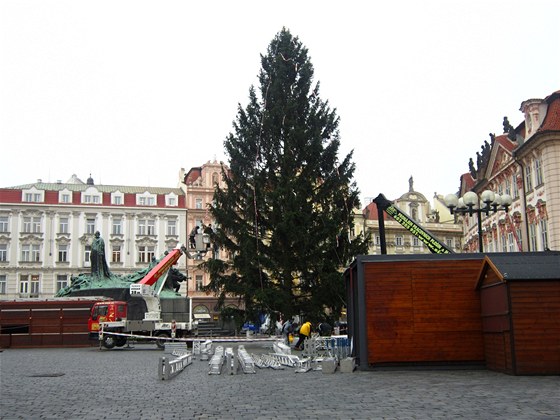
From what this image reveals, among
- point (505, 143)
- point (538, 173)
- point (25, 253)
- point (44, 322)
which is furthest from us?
point (25, 253)

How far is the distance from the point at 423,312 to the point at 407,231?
6360 cm

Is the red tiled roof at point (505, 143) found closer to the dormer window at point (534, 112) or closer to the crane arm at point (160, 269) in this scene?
the dormer window at point (534, 112)

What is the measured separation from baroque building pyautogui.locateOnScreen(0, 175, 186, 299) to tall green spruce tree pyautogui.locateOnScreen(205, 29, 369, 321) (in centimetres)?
4118

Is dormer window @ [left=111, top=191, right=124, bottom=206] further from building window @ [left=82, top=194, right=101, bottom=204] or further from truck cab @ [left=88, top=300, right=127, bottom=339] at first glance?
truck cab @ [left=88, top=300, right=127, bottom=339]

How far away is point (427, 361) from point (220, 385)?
6403 mm

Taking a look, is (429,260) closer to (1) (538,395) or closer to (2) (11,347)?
(1) (538,395)

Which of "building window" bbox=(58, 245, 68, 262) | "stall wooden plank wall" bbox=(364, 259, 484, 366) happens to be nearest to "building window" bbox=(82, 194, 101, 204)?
"building window" bbox=(58, 245, 68, 262)

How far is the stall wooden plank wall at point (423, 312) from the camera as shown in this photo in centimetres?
1891

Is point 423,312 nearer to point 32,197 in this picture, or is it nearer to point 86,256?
point 86,256

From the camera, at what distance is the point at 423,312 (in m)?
19.1

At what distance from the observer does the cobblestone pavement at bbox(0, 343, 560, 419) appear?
10537 millimetres

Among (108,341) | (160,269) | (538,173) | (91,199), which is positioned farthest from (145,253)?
(538,173)

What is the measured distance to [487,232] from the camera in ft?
177

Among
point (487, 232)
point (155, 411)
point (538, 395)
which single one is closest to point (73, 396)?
point (155, 411)
